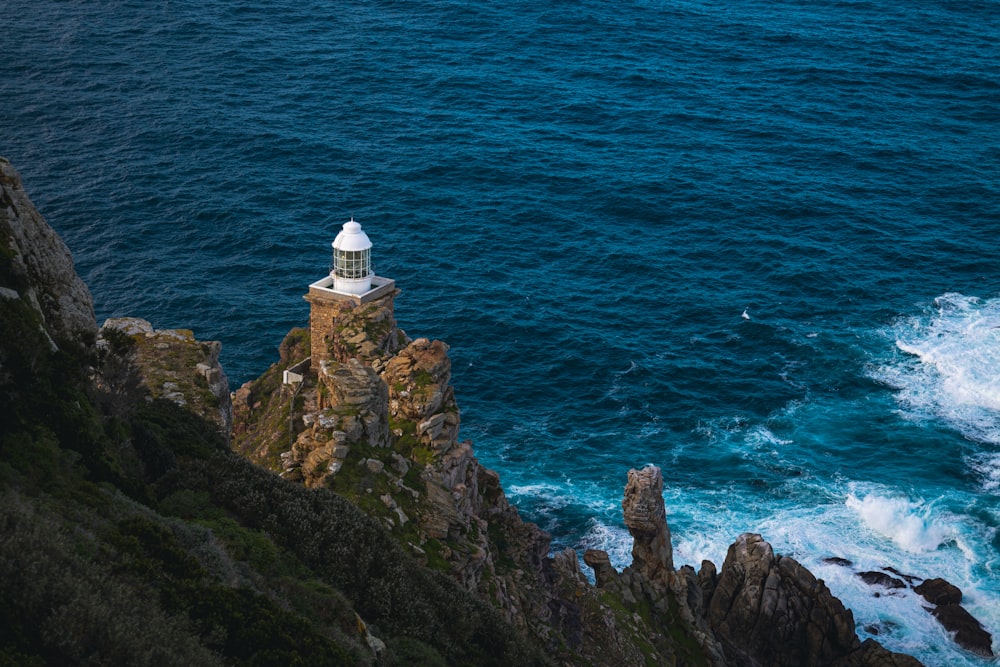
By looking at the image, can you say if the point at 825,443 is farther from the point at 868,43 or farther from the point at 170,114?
the point at 868,43

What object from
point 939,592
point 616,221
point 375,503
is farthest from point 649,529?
point 616,221

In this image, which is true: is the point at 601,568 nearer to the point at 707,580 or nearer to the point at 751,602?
the point at 707,580

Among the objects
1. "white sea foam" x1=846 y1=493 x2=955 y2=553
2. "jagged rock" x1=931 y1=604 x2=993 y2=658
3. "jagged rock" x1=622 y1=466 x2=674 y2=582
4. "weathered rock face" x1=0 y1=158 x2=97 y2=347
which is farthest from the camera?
"white sea foam" x1=846 y1=493 x2=955 y2=553

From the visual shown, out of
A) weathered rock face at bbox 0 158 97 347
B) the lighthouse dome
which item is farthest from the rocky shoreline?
the lighthouse dome

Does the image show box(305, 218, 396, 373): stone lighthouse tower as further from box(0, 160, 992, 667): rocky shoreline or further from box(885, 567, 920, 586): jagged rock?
box(885, 567, 920, 586): jagged rock

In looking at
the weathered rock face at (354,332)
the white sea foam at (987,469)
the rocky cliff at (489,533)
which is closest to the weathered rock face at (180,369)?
the rocky cliff at (489,533)
